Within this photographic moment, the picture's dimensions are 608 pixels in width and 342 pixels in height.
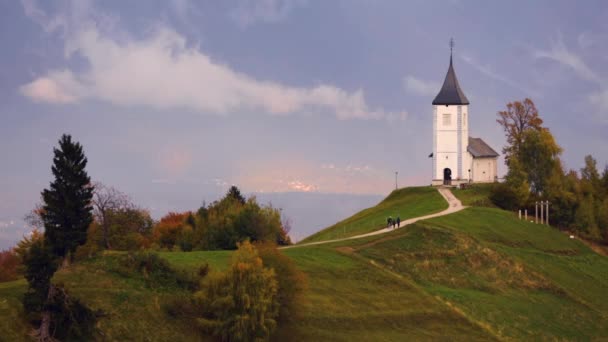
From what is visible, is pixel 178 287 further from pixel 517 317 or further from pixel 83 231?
pixel 517 317

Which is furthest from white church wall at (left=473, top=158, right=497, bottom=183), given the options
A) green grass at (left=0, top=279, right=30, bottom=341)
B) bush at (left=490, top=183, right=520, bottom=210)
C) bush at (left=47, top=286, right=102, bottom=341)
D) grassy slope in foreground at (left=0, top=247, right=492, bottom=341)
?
bush at (left=47, top=286, right=102, bottom=341)

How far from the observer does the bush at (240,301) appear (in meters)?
39.2

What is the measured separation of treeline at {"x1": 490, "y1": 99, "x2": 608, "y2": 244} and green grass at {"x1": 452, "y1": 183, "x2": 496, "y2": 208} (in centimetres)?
151

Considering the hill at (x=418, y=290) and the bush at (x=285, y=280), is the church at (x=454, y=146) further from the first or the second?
the bush at (x=285, y=280)

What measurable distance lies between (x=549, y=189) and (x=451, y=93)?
58.5ft

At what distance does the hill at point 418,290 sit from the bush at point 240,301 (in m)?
1.48

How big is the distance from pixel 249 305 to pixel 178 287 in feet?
19.1

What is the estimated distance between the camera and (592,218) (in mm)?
96625

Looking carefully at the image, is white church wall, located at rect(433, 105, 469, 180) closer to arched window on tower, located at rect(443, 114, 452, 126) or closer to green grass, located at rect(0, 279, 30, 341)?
arched window on tower, located at rect(443, 114, 452, 126)

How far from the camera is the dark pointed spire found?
107000mm

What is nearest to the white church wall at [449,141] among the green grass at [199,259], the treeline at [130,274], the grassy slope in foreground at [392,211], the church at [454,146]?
the church at [454,146]

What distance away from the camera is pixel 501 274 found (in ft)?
211

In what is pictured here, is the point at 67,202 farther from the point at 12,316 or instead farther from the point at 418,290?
the point at 418,290

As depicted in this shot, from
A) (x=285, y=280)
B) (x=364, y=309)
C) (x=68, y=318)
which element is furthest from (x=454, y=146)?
(x=68, y=318)
